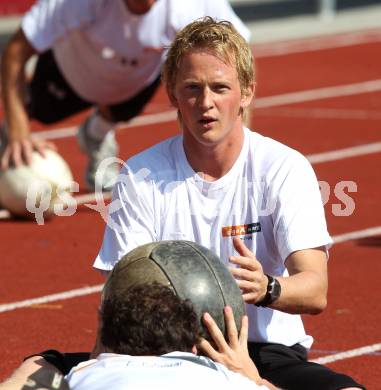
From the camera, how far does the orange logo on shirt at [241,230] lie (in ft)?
16.1

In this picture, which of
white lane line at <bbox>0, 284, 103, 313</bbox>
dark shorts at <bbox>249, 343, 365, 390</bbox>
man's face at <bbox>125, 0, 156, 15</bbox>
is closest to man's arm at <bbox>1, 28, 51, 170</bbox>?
man's face at <bbox>125, 0, 156, 15</bbox>

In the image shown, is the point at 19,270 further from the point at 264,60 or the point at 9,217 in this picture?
the point at 264,60

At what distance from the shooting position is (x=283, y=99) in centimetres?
1562

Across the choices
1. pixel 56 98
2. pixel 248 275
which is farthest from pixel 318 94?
pixel 248 275

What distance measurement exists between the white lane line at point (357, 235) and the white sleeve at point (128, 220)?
4141 mm

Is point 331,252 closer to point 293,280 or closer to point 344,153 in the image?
point 344,153

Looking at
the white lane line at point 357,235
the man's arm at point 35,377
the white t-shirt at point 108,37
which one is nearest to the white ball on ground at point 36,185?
the white t-shirt at point 108,37

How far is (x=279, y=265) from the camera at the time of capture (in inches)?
197

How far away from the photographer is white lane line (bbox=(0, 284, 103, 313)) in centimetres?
734

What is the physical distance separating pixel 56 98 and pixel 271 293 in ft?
20.1

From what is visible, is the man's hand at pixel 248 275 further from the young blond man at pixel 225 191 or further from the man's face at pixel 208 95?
the man's face at pixel 208 95

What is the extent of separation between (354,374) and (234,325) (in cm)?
227

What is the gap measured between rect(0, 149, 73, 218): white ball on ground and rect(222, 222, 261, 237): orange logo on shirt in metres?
4.63

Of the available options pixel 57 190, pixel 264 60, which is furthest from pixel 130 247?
pixel 264 60
